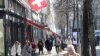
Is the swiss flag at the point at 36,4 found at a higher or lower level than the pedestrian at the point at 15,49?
higher

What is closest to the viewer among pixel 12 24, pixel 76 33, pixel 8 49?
pixel 8 49

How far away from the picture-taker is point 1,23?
84.1 ft

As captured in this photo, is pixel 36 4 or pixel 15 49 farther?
pixel 36 4

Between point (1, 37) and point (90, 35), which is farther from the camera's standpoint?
point (1, 37)

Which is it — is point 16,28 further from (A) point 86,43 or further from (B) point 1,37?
(A) point 86,43

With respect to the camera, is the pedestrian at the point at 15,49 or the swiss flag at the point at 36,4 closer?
the pedestrian at the point at 15,49

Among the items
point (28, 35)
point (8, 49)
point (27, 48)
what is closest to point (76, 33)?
point (28, 35)

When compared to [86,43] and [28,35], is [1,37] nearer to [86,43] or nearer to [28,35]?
[86,43]

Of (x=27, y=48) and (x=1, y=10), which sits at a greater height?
(x=1, y=10)

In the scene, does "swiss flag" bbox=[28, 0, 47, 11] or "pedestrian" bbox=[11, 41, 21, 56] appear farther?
"swiss flag" bbox=[28, 0, 47, 11]

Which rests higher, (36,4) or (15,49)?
(36,4)

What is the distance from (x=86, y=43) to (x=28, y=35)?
26.6 m

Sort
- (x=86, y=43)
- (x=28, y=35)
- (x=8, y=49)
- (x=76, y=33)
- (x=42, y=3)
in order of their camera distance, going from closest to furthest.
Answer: (x=86, y=43) < (x=8, y=49) < (x=42, y=3) < (x=76, y=33) < (x=28, y=35)

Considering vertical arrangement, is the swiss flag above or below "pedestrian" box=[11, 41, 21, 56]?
above
